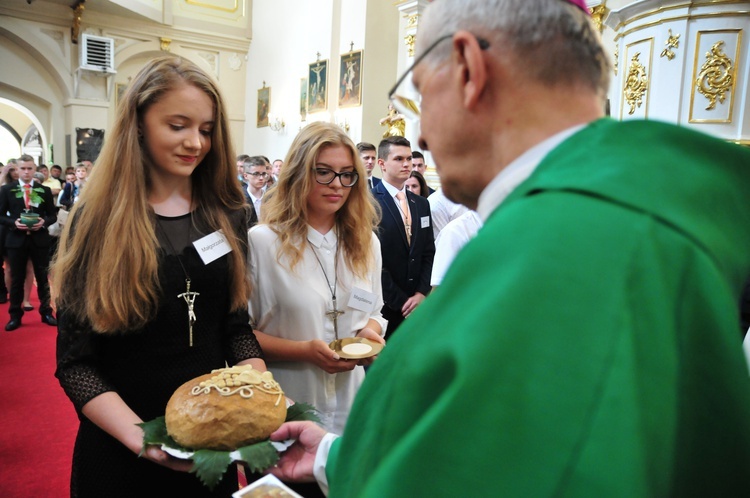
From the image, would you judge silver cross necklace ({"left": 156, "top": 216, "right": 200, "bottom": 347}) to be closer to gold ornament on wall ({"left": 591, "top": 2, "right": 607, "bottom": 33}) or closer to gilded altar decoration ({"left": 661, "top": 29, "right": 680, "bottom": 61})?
gilded altar decoration ({"left": 661, "top": 29, "right": 680, "bottom": 61})

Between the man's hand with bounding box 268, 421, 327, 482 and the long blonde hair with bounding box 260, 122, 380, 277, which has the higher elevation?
the long blonde hair with bounding box 260, 122, 380, 277

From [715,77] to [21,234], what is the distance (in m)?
8.22

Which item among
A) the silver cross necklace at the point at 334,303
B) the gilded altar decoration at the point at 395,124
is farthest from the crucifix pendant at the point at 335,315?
the gilded altar decoration at the point at 395,124

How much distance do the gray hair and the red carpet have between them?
3497 mm

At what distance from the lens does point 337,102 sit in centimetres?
1334

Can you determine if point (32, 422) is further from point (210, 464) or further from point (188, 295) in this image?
point (210, 464)

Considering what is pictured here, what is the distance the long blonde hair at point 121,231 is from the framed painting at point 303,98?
1293cm

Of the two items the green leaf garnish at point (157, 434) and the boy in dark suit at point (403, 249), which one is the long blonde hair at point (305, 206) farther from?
the boy in dark suit at point (403, 249)

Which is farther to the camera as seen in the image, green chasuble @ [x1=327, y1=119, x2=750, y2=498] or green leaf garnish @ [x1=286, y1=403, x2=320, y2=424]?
green leaf garnish @ [x1=286, y1=403, x2=320, y2=424]

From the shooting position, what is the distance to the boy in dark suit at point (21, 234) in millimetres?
6438

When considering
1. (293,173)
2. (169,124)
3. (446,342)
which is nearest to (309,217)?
(293,173)

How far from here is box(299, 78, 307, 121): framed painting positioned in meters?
14.3

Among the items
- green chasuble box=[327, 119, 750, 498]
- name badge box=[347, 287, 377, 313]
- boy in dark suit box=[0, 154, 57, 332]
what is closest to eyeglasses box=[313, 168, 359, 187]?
name badge box=[347, 287, 377, 313]

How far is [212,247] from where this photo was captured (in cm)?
180
